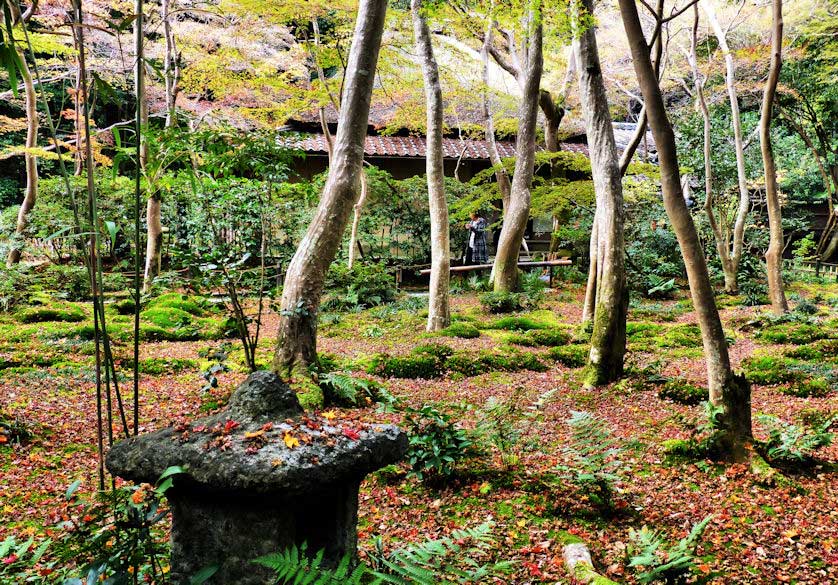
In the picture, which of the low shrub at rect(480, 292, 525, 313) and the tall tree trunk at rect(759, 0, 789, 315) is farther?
the low shrub at rect(480, 292, 525, 313)

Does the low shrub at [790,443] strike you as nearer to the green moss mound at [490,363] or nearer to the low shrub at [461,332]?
the green moss mound at [490,363]

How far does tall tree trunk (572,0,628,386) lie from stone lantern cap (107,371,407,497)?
4472mm

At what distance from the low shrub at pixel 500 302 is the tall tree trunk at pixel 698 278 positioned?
25.8 feet

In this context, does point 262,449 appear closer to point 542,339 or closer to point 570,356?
point 570,356

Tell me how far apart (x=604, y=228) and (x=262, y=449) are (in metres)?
5.21

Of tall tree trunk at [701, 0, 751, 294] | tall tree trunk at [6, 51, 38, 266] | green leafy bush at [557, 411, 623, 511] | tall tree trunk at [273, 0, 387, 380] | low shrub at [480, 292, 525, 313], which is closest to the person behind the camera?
green leafy bush at [557, 411, 623, 511]

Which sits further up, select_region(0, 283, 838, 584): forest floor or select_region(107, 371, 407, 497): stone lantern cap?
select_region(107, 371, 407, 497): stone lantern cap

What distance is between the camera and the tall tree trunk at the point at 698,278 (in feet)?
13.5

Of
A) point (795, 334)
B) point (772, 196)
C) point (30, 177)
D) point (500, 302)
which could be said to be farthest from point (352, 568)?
point (30, 177)

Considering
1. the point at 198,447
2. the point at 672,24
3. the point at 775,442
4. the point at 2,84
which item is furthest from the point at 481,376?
the point at 2,84

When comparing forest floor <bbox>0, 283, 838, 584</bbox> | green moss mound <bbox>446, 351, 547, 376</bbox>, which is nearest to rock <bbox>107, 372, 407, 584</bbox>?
forest floor <bbox>0, 283, 838, 584</bbox>

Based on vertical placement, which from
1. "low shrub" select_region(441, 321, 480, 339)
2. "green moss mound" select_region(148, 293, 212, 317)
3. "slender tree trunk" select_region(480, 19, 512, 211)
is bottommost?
"low shrub" select_region(441, 321, 480, 339)

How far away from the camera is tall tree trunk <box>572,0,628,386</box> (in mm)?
6164

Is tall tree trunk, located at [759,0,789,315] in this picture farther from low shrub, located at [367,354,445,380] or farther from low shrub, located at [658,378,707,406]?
low shrub, located at [367,354,445,380]
